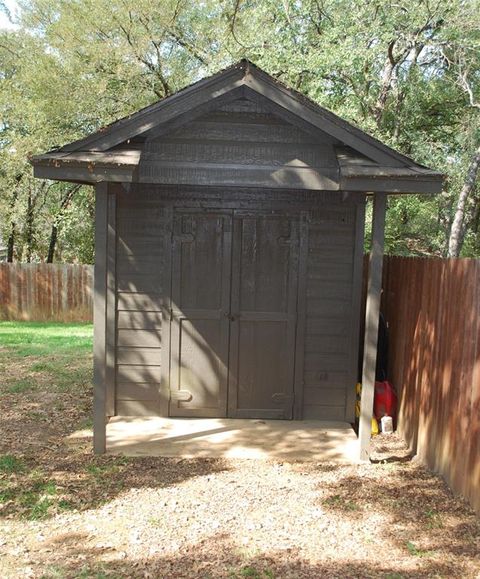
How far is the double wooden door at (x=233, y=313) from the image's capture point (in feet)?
19.8

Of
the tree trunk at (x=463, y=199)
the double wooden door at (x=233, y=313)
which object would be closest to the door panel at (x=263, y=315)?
the double wooden door at (x=233, y=313)

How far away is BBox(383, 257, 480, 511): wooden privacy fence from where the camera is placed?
13.8 ft

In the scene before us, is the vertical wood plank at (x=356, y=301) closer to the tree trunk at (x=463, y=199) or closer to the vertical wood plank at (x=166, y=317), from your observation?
the vertical wood plank at (x=166, y=317)

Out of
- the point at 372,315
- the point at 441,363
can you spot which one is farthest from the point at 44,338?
the point at 441,363

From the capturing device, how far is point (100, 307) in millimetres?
5020

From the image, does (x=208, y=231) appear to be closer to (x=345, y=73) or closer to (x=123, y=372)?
(x=123, y=372)

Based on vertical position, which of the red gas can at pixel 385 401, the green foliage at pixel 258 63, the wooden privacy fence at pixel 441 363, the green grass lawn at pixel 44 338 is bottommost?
the green grass lawn at pixel 44 338

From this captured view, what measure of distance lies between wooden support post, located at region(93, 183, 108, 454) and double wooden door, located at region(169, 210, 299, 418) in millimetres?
1179

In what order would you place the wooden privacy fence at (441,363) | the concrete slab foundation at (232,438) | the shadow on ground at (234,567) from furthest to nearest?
the concrete slab foundation at (232,438), the wooden privacy fence at (441,363), the shadow on ground at (234,567)

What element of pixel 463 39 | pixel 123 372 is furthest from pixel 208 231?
pixel 463 39

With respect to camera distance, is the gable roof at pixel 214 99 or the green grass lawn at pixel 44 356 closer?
the gable roof at pixel 214 99

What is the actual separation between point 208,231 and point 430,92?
964 cm

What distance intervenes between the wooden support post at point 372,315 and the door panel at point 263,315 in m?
1.14

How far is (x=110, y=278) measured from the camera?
6074mm
